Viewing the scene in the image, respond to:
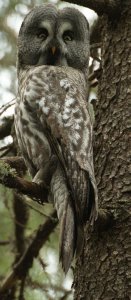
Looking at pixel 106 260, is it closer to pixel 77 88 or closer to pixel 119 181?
pixel 119 181

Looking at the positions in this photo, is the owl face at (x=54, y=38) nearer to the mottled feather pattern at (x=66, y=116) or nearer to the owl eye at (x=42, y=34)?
the owl eye at (x=42, y=34)

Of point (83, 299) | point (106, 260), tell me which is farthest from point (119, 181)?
point (83, 299)

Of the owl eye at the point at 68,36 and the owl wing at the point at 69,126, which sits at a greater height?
the owl eye at the point at 68,36

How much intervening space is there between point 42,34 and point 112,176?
1.19 meters

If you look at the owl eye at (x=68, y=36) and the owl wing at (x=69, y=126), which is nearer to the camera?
the owl wing at (x=69, y=126)

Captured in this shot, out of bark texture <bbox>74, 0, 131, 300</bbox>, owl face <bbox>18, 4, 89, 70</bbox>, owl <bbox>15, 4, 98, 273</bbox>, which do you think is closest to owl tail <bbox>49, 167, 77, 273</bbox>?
owl <bbox>15, 4, 98, 273</bbox>

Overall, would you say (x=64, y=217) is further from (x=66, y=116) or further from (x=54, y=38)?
(x=54, y=38)

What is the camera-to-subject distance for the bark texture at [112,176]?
3344mm

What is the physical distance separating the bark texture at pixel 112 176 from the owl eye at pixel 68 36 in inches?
13.9

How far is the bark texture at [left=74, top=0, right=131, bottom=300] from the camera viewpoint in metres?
3.34

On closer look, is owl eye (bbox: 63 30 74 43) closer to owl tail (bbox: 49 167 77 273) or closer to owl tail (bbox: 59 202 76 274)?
owl tail (bbox: 49 167 77 273)

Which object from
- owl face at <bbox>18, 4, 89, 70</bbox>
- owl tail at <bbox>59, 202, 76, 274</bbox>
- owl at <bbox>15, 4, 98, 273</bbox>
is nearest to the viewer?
owl tail at <bbox>59, 202, 76, 274</bbox>

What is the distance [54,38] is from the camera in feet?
13.9

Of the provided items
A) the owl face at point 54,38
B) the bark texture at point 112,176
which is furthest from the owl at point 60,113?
the bark texture at point 112,176
